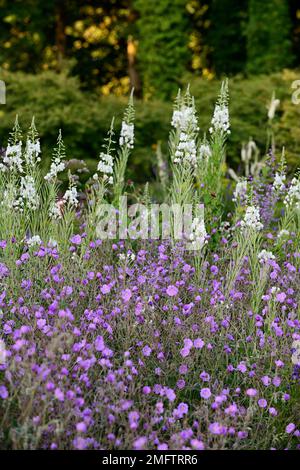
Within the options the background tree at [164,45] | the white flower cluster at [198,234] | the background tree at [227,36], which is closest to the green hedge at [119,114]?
the background tree at [164,45]

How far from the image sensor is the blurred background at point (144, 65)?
9156 millimetres

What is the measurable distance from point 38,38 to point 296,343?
1525 centimetres

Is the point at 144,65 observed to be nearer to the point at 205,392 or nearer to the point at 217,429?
the point at 205,392

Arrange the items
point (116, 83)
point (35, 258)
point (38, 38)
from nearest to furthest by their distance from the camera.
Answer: point (35, 258) < point (38, 38) < point (116, 83)

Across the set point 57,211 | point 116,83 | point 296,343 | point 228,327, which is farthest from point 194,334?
point 116,83

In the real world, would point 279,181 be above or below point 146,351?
above

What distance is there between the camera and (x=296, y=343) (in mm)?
3051

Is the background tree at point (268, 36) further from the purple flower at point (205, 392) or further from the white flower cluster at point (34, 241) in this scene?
the purple flower at point (205, 392)

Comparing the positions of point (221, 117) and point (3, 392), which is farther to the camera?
point (221, 117)

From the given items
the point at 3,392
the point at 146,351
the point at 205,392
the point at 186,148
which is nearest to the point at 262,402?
the point at 205,392

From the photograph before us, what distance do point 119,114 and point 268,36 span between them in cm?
506

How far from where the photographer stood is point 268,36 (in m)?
13.2
